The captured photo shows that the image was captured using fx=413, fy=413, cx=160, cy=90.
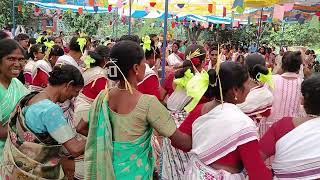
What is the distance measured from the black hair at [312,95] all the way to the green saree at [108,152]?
2.91ft

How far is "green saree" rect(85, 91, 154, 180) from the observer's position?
237 centimetres

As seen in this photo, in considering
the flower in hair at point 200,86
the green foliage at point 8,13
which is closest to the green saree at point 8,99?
the flower in hair at point 200,86

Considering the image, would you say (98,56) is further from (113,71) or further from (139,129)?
(139,129)

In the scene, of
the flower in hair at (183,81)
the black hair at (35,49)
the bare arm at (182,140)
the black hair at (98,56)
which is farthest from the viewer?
the black hair at (35,49)

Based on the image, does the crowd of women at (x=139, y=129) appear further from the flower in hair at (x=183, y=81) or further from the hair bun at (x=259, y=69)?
the hair bun at (x=259, y=69)

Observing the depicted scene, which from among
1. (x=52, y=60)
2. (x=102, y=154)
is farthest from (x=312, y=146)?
(x=52, y=60)

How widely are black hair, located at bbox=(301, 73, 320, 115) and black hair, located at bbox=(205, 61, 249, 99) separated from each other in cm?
32

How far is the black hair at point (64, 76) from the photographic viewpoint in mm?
2604

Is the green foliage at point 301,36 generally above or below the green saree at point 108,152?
below

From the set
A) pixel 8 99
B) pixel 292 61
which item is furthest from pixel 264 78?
pixel 8 99

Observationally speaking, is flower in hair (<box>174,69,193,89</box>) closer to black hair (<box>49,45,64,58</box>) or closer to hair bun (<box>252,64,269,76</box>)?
hair bun (<box>252,64,269,76</box>)

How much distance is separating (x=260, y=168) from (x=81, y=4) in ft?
49.4

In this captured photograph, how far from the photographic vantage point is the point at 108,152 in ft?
7.79

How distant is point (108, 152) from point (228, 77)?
805mm
